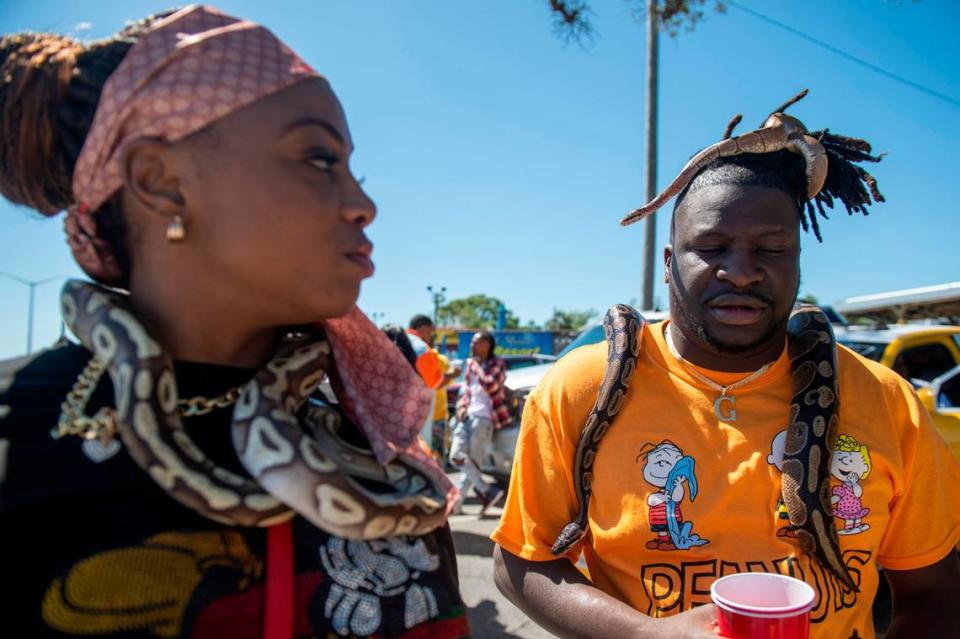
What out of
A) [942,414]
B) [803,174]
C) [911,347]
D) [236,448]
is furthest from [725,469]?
[911,347]

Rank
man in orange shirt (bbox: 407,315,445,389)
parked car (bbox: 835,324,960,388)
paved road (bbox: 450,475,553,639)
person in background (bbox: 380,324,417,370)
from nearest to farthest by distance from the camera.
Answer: person in background (bbox: 380,324,417,370) < paved road (bbox: 450,475,553,639) < parked car (bbox: 835,324,960,388) < man in orange shirt (bbox: 407,315,445,389)

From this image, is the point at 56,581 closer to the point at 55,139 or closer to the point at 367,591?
the point at 367,591

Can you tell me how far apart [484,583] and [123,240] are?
4.65 meters

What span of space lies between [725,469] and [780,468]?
6.5 inches

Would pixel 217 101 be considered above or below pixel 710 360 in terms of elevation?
above

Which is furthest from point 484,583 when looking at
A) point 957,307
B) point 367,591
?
point 957,307

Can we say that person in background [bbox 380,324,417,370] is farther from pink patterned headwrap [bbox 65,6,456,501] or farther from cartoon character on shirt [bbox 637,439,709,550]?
pink patterned headwrap [bbox 65,6,456,501]

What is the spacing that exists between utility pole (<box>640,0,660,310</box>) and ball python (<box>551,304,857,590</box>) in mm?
6636

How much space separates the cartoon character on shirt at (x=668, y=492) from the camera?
1.81 m

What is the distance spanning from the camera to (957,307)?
31.8 ft

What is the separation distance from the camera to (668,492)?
1.85 meters

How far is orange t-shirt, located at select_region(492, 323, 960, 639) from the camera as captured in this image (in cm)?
178

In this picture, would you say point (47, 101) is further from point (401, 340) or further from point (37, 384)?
point (401, 340)

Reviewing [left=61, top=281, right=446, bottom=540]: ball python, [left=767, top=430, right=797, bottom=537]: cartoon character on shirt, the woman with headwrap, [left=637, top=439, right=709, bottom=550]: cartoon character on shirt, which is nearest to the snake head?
[left=767, top=430, right=797, bottom=537]: cartoon character on shirt
